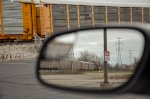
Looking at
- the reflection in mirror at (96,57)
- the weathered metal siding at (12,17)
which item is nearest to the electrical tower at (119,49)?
the reflection in mirror at (96,57)

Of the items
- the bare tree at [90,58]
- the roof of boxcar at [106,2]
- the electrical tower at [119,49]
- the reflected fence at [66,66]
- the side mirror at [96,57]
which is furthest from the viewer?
the roof of boxcar at [106,2]

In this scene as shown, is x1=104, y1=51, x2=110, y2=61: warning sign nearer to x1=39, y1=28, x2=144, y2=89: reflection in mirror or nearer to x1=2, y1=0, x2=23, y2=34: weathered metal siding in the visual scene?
x1=39, y1=28, x2=144, y2=89: reflection in mirror

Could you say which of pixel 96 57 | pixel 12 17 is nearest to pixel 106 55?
pixel 96 57

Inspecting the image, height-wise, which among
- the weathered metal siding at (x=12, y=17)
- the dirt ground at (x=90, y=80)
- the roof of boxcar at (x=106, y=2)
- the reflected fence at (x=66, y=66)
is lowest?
the dirt ground at (x=90, y=80)

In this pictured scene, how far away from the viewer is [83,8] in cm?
3916

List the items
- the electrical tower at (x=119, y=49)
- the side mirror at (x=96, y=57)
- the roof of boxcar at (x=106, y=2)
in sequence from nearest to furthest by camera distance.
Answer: the side mirror at (x=96, y=57) < the electrical tower at (x=119, y=49) < the roof of boxcar at (x=106, y=2)

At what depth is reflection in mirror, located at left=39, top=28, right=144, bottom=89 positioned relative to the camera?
5.65 feet

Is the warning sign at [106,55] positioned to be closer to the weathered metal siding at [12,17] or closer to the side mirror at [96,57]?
the side mirror at [96,57]

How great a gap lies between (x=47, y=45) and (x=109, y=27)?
17.5 inches

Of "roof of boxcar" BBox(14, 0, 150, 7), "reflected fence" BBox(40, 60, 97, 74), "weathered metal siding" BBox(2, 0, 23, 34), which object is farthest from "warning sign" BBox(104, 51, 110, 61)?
"weathered metal siding" BBox(2, 0, 23, 34)

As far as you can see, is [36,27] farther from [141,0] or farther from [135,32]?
[135,32]

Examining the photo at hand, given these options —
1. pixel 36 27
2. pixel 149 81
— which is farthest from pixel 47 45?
pixel 36 27

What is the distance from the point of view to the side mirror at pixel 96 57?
1638 mm

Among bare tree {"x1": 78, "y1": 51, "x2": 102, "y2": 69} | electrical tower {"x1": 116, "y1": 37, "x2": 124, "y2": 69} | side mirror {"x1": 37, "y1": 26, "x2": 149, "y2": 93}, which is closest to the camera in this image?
side mirror {"x1": 37, "y1": 26, "x2": 149, "y2": 93}
